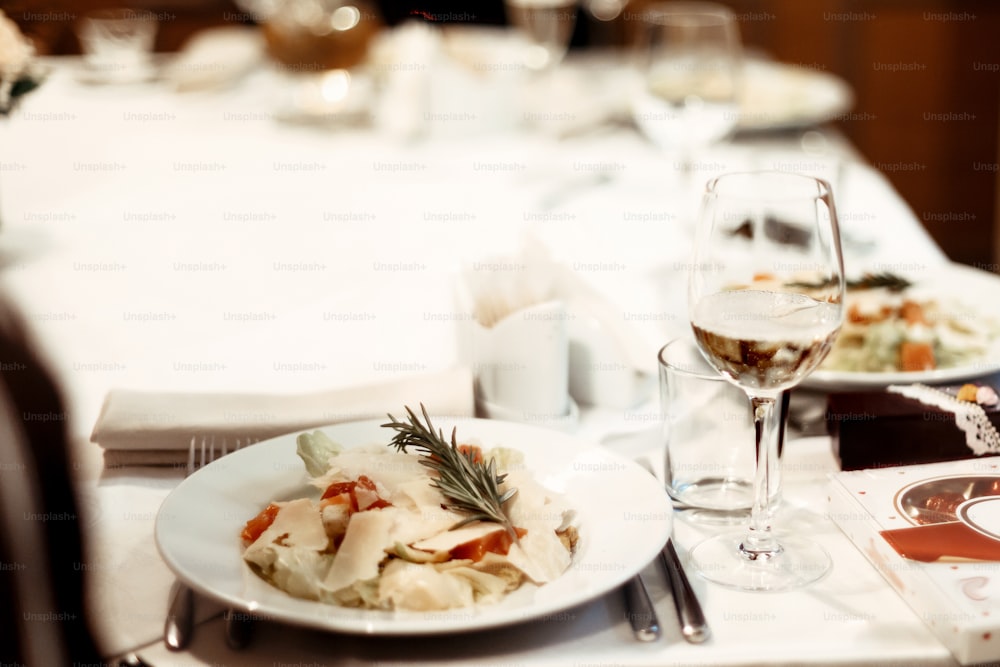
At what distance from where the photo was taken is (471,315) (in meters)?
1.08

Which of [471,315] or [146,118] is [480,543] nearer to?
[471,315]

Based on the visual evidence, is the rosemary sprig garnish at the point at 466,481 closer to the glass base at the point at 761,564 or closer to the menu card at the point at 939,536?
the glass base at the point at 761,564

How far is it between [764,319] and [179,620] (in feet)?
1.59

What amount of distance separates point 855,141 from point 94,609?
178 inches

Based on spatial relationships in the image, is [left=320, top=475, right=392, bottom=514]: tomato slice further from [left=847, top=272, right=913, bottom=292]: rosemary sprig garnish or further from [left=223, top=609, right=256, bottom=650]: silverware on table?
[left=847, top=272, right=913, bottom=292]: rosemary sprig garnish

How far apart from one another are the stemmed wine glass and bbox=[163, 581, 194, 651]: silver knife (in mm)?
389

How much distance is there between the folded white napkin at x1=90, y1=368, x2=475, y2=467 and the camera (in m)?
0.98

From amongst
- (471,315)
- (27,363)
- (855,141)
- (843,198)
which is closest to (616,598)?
(471,315)

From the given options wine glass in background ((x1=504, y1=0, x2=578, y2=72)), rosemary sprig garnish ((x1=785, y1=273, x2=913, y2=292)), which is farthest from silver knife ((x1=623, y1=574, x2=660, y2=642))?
wine glass in background ((x1=504, y1=0, x2=578, y2=72))

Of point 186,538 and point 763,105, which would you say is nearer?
point 186,538

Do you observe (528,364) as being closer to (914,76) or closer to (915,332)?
(915,332)

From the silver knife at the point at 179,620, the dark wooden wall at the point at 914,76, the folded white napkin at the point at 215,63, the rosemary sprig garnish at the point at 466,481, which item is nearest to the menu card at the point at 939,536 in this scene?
the rosemary sprig garnish at the point at 466,481

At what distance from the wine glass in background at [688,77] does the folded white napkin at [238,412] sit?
2.61 ft

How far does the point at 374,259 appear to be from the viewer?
1710 millimetres
